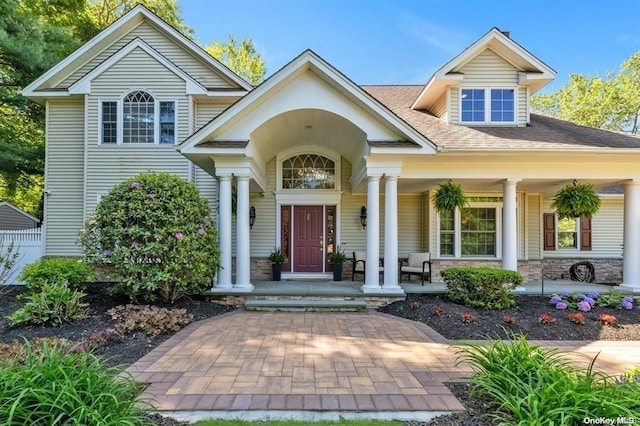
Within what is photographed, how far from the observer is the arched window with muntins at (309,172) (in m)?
10.2

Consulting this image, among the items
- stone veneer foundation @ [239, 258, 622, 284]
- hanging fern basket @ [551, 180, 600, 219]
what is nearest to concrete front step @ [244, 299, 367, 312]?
stone veneer foundation @ [239, 258, 622, 284]

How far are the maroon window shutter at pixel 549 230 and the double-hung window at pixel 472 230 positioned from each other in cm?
297

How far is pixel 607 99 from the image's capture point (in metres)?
22.7

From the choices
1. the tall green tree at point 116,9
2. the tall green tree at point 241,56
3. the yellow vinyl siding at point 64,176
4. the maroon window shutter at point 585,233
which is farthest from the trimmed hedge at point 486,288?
the tall green tree at point 116,9

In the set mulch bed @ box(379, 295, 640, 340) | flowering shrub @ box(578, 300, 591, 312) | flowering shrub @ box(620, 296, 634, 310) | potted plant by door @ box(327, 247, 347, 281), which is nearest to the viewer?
mulch bed @ box(379, 295, 640, 340)

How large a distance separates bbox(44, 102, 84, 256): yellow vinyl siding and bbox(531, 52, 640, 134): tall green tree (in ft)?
97.2

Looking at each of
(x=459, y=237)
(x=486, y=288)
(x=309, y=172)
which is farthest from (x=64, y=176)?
(x=459, y=237)

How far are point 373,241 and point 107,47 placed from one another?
33.7ft

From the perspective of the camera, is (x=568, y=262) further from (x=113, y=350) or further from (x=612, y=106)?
(x=612, y=106)

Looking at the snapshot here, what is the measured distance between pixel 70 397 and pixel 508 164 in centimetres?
879

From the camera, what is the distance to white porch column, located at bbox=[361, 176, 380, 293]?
7180 millimetres

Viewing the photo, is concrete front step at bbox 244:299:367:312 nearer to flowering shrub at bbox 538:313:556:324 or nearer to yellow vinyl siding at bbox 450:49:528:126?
flowering shrub at bbox 538:313:556:324

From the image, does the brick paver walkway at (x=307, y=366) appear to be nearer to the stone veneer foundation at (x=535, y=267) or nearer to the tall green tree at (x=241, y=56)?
the stone veneer foundation at (x=535, y=267)

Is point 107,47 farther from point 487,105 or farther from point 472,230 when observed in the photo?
point 472,230
